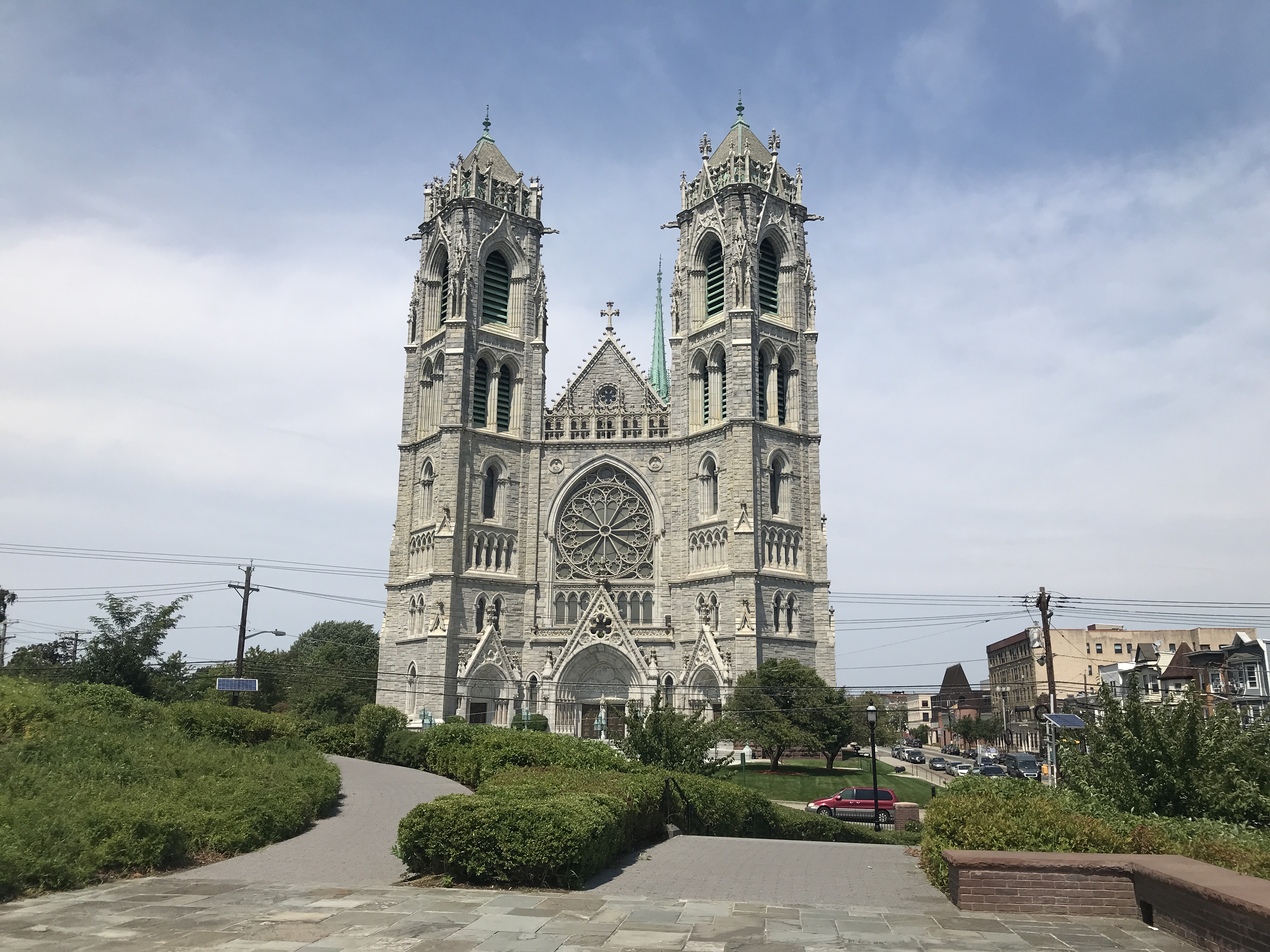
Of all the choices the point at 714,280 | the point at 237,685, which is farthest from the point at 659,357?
the point at 237,685

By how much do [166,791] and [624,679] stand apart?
37.3 metres

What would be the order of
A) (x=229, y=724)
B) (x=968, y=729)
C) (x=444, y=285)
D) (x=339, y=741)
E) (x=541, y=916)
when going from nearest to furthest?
(x=541, y=916)
(x=229, y=724)
(x=339, y=741)
(x=444, y=285)
(x=968, y=729)

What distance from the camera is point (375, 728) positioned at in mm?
34531

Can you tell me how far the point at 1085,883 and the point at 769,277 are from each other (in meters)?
Answer: 50.3

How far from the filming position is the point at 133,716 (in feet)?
78.3

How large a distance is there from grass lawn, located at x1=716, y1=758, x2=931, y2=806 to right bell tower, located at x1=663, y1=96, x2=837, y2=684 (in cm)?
501

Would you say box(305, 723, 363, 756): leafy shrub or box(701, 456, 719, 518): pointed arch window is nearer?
box(305, 723, 363, 756): leafy shrub

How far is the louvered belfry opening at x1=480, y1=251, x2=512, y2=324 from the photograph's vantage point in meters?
59.3

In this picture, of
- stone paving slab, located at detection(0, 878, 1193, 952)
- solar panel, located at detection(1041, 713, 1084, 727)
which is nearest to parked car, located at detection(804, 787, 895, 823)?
solar panel, located at detection(1041, 713, 1084, 727)

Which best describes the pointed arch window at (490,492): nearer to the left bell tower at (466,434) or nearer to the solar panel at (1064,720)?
the left bell tower at (466,434)

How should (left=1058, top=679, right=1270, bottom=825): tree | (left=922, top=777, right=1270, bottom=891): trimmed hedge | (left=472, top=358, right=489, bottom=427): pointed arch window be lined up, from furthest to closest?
(left=472, top=358, right=489, bottom=427): pointed arch window, (left=1058, top=679, right=1270, bottom=825): tree, (left=922, top=777, right=1270, bottom=891): trimmed hedge

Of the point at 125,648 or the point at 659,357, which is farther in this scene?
the point at 659,357

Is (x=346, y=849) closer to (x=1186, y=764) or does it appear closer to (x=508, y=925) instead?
(x=508, y=925)

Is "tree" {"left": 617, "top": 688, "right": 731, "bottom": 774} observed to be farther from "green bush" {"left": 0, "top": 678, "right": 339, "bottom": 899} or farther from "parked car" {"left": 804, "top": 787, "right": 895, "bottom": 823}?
"parked car" {"left": 804, "top": 787, "right": 895, "bottom": 823}
